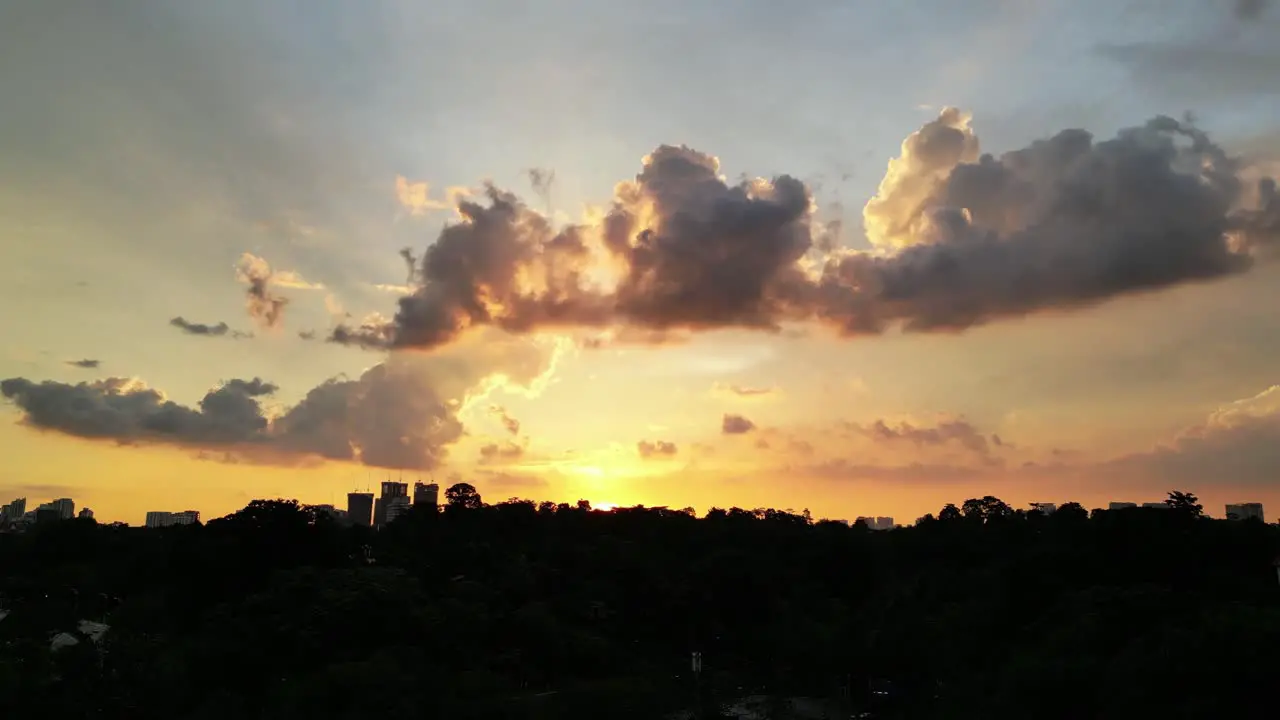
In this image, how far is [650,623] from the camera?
5200cm

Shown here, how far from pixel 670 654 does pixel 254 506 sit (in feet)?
103

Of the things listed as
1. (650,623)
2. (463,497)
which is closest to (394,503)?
(463,497)

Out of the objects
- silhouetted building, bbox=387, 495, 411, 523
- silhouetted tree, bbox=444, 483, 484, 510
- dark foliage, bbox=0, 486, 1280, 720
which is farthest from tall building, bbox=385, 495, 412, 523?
dark foliage, bbox=0, 486, 1280, 720

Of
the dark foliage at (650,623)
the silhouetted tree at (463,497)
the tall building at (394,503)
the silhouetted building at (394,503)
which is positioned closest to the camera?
the dark foliage at (650,623)

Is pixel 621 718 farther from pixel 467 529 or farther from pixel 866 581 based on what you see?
Result: pixel 467 529

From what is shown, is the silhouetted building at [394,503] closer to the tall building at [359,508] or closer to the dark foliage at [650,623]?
the tall building at [359,508]

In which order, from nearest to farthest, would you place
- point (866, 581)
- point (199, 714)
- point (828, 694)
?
1. point (199, 714)
2. point (828, 694)
3. point (866, 581)

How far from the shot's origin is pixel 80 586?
200 ft

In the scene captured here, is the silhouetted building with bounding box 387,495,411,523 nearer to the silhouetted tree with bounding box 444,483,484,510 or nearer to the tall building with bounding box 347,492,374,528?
the tall building with bounding box 347,492,374,528

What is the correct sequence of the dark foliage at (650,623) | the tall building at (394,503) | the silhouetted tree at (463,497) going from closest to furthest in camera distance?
the dark foliage at (650,623) < the silhouetted tree at (463,497) < the tall building at (394,503)

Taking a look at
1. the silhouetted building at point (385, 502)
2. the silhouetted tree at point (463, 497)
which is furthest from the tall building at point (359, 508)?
the silhouetted tree at point (463, 497)

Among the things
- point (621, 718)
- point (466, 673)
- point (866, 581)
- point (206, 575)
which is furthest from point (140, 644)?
point (866, 581)

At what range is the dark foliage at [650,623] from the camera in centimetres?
2673

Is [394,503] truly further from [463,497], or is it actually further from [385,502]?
[463,497]
